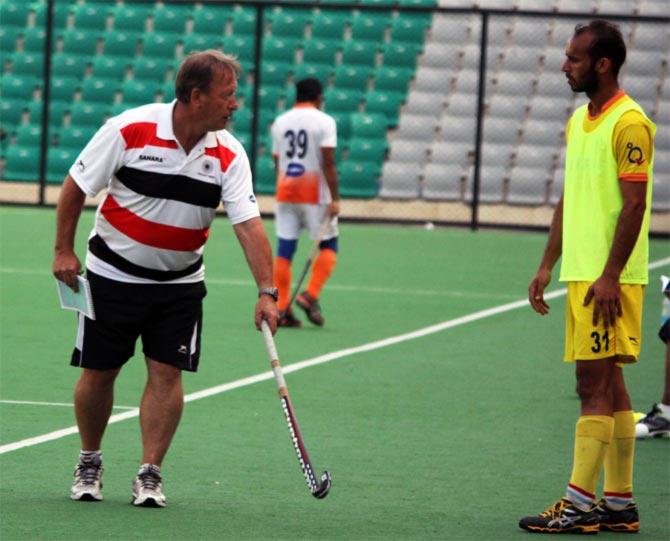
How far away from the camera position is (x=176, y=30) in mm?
28547

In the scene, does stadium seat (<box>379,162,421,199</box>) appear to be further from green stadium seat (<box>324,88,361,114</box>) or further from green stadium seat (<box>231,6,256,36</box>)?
green stadium seat (<box>231,6,256,36</box>)

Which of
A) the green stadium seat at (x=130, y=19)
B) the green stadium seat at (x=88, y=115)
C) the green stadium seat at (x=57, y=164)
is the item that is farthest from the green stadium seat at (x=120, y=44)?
the green stadium seat at (x=57, y=164)

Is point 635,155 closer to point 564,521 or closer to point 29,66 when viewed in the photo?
point 564,521

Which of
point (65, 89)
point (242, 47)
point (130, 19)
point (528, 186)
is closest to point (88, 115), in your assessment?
point (65, 89)

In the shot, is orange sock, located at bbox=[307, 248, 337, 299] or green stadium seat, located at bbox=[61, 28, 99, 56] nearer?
orange sock, located at bbox=[307, 248, 337, 299]

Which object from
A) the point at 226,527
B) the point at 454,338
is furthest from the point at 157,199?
the point at 454,338

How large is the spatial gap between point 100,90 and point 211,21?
2139 mm

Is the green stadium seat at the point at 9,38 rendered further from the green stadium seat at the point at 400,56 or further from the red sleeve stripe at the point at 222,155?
the red sleeve stripe at the point at 222,155

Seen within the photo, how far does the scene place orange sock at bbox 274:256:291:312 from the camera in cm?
1434

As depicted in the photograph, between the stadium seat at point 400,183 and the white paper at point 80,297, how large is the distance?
59.3 ft

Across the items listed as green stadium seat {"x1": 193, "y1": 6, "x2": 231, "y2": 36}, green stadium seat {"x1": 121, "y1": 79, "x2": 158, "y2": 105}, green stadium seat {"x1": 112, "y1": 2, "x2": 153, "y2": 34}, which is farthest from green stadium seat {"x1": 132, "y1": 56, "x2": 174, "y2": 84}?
green stadium seat {"x1": 112, "y1": 2, "x2": 153, "y2": 34}

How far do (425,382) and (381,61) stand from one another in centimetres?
1667

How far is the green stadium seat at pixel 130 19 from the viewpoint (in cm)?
2877

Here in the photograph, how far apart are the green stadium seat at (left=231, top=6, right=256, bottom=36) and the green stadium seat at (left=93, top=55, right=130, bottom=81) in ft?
5.99
